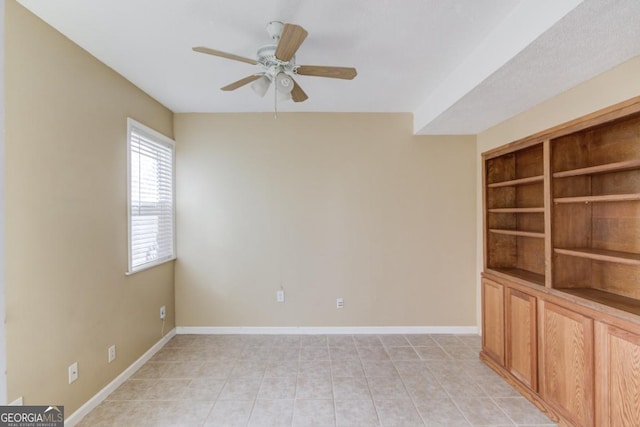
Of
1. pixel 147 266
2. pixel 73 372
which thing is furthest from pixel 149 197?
pixel 73 372

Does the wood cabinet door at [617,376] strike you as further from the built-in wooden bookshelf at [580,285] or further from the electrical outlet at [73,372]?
the electrical outlet at [73,372]

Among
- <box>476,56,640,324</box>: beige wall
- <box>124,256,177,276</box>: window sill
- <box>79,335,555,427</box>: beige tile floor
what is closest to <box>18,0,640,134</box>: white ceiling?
<box>476,56,640,324</box>: beige wall

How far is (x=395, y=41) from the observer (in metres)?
2.04

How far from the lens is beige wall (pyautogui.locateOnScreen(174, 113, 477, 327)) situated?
3.48 meters

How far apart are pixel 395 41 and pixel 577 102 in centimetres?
146

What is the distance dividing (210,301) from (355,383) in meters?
1.97

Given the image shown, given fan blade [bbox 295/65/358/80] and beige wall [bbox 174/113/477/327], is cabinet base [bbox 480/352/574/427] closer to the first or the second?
beige wall [bbox 174/113/477/327]

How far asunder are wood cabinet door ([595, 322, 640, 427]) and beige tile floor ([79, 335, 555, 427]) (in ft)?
1.69

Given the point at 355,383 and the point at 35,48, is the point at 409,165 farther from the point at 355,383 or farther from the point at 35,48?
the point at 35,48

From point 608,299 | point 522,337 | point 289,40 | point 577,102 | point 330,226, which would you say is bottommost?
point 522,337

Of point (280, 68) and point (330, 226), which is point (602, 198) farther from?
point (330, 226)

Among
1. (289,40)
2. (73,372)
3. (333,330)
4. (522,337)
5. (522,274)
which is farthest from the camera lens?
(333,330)

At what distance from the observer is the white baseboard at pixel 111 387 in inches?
79.8

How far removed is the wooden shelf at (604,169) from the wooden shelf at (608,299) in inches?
31.7
